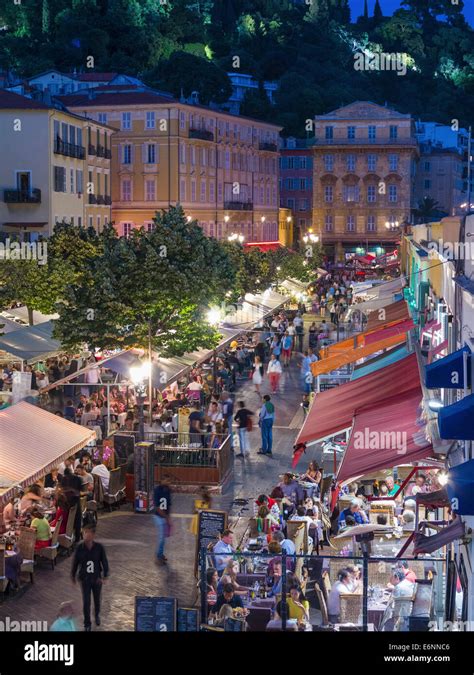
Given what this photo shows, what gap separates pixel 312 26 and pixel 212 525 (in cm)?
13440

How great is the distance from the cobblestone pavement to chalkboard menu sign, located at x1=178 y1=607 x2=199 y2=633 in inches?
71.8

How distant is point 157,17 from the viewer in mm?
124812

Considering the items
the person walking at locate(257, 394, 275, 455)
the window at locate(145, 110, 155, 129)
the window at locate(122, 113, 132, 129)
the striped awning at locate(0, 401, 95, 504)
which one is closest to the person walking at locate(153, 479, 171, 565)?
the striped awning at locate(0, 401, 95, 504)

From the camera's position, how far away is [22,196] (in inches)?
2152

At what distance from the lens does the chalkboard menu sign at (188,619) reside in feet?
42.6

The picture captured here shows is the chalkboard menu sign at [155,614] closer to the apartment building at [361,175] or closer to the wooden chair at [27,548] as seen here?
the wooden chair at [27,548]

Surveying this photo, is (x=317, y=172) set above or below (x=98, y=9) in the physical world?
below

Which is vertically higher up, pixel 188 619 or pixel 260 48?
pixel 260 48

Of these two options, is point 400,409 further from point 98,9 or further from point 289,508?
point 98,9

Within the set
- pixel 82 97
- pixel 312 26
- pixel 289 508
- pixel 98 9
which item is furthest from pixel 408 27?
pixel 289 508

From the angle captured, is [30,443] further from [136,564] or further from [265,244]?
[265,244]

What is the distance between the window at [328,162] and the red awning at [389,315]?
7420cm

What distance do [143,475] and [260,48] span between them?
397 feet

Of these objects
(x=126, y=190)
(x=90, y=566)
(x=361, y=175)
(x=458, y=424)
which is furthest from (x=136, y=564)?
(x=361, y=175)
